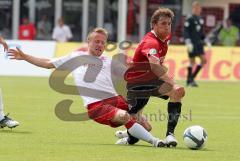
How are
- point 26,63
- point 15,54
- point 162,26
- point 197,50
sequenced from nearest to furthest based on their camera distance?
point 15,54 → point 162,26 → point 197,50 → point 26,63

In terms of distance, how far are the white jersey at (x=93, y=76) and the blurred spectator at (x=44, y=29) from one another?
27.5 metres

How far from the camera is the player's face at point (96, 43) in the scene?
488 inches

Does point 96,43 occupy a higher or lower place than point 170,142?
higher

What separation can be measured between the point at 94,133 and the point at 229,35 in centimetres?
2440

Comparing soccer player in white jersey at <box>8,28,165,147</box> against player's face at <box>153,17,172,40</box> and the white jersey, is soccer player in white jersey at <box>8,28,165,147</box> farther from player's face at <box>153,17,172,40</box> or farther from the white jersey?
player's face at <box>153,17,172,40</box>

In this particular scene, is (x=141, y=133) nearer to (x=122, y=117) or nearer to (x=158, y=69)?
(x=122, y=117)

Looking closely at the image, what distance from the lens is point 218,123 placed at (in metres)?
16.2

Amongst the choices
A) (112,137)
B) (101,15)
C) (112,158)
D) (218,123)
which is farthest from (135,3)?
(112,158)

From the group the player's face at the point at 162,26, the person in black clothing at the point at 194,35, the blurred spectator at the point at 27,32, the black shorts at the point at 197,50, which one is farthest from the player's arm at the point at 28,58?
the blurred spectator at the point at 27,32

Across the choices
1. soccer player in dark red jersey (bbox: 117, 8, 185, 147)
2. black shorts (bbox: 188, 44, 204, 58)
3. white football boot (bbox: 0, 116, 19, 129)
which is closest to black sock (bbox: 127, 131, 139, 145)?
soccer player in dark red jersey (bbox: 117, 8, 185, 147)

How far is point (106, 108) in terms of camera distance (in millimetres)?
12297

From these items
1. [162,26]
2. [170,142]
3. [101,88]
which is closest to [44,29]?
[101,88]

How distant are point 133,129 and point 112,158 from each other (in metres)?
1.49

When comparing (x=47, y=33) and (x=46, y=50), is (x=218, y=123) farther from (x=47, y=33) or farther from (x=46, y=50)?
(x=47, y=33)
